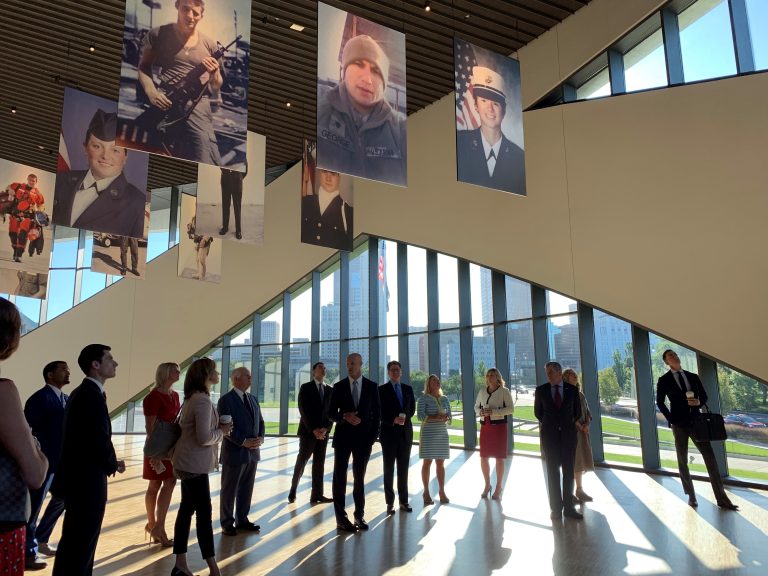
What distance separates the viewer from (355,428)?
577 cm

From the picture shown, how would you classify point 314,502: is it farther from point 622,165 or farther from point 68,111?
point 622,165

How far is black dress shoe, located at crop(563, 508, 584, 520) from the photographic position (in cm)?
586

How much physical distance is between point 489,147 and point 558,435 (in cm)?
339

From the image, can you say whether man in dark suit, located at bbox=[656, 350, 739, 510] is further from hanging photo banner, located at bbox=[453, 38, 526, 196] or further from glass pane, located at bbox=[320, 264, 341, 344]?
glass pane, located at bbox=[320, 264, 341, 344]

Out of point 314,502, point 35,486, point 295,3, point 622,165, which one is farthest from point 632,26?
point 35,486

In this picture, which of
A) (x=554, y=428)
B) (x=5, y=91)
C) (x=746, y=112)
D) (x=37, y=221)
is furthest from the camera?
(x=5, y=91)

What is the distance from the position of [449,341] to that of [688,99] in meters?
6.82

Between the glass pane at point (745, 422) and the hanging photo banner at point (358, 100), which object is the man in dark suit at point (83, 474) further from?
the glass pane at point (745, 422)

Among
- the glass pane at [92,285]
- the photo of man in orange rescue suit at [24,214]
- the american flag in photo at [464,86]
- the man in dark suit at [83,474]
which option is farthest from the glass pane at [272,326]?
the man in dark suit at [83,474]

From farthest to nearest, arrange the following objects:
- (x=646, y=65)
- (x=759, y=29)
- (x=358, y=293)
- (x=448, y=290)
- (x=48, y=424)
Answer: (x=358, y=293) → (x=448, y=290) → (x=646, y=65) → (x=759, y=29) → (x=48, y=424)

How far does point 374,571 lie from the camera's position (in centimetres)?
425

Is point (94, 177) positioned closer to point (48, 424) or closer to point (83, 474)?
point (48, 424)

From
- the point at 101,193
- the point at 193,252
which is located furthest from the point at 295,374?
the point at 101,193

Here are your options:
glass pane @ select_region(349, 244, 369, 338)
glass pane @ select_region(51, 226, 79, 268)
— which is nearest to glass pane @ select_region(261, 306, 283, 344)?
glass pane @ select_region(349, 244, 369, 338)
